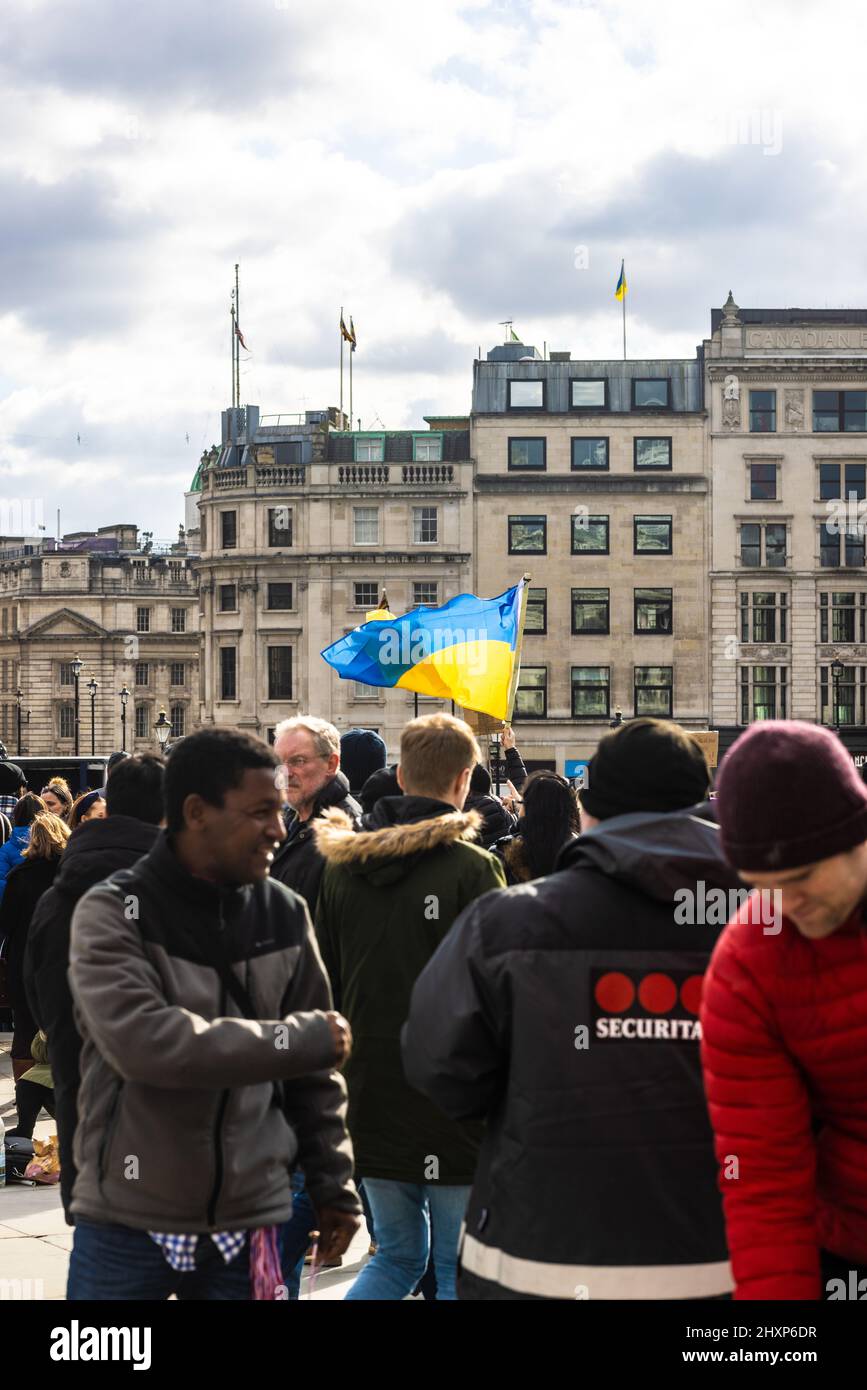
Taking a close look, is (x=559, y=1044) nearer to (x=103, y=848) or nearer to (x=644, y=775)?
(x=644, y=775)

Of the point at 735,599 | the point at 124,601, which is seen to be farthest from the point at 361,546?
the point at 124,601

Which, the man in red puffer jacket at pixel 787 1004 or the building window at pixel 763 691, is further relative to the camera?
the building window at pixel 763 691

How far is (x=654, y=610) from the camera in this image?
59281 millimetres

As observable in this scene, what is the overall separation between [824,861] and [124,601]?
107 m

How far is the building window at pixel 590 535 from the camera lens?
59.5 meters

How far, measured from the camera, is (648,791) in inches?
148

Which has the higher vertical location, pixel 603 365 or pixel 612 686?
pixel 603 365

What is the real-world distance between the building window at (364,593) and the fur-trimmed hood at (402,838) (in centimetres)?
5436

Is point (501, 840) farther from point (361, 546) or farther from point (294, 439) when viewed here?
point (294, 439)

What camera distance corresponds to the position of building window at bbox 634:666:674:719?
58906 millimetres

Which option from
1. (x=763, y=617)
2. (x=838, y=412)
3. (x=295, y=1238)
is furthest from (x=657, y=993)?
(x=838, y=412)

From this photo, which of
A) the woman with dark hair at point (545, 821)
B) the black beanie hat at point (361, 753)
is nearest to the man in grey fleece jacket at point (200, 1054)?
the woman with dark hair at point (545, 821)

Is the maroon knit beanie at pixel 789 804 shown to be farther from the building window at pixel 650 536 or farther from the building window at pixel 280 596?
the building window at pixel 280 596

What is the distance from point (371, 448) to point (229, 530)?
5.85 m
